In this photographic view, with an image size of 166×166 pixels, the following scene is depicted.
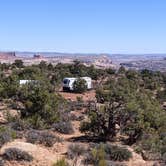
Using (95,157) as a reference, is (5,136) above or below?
above

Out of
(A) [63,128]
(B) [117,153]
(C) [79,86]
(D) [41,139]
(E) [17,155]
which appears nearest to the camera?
(E) [17,155]

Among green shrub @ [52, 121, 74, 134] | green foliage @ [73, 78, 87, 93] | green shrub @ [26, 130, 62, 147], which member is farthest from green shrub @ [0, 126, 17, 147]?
green foliage @ [73, 78, 87, 93]

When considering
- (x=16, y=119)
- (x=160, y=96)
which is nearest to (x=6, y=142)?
(x=16, y=119)

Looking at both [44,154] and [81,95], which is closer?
[44,154]

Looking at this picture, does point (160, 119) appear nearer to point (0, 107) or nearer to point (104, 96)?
point (104, 96)

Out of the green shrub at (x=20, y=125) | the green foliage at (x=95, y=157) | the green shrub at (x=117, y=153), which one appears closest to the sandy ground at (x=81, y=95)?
the green shrub at (x=20, y=125)

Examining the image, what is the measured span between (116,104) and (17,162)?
10.7 meters

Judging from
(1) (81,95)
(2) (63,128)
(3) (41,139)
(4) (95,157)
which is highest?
(4) (95,157)

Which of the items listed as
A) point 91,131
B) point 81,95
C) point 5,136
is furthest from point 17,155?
point 81,95

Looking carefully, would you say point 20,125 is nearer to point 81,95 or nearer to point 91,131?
point 91,131

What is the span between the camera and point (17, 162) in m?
15.8

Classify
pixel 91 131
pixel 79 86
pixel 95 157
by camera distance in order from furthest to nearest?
pixel 79 86
pixel 91 131
pixel 95 157

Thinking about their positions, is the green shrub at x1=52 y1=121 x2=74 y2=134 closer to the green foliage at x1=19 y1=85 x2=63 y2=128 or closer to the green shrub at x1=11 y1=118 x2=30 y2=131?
the green foliage at x1=19 y1=85 x2=63 y2=128

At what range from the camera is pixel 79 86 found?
54156 mm
